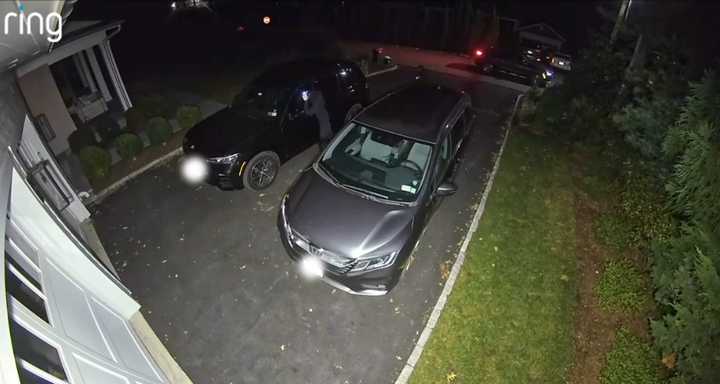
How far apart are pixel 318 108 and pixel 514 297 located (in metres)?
5.41

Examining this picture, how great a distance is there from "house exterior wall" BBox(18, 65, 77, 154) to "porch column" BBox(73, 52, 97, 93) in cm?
152

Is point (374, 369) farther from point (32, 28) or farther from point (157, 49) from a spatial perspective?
point (157, 49)

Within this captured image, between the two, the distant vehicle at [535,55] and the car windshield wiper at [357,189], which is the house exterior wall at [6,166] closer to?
the car windshield wiper at [357,189]

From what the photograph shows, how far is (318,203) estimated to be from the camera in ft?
18.9

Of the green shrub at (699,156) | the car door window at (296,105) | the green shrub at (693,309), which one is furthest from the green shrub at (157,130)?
the green shrub at (699,156)

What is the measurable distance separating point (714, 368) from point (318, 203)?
529 cm

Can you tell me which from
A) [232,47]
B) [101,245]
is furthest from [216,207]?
[232,47]

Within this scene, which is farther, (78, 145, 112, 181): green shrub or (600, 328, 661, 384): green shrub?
(78, 145, 112, 181): green shrub

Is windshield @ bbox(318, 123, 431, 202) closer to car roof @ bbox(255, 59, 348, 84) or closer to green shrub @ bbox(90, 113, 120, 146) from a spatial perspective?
car roof @ bbox(255, 59, 348, 84)

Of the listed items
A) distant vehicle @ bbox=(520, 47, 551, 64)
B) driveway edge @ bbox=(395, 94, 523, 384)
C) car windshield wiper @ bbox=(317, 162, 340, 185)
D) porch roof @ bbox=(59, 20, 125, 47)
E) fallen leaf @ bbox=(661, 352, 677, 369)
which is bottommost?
fallen leaf @ bbox=(661, 352, 677, 369)

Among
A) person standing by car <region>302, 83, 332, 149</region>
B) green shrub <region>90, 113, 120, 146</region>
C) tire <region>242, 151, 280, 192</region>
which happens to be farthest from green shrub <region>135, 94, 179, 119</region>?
person standing by car <region>302, 83, 332, 149</region>

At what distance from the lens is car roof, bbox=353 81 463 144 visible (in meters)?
6.25

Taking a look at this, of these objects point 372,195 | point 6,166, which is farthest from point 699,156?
point 6,166

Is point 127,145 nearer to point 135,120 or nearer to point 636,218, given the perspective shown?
point 135,120
